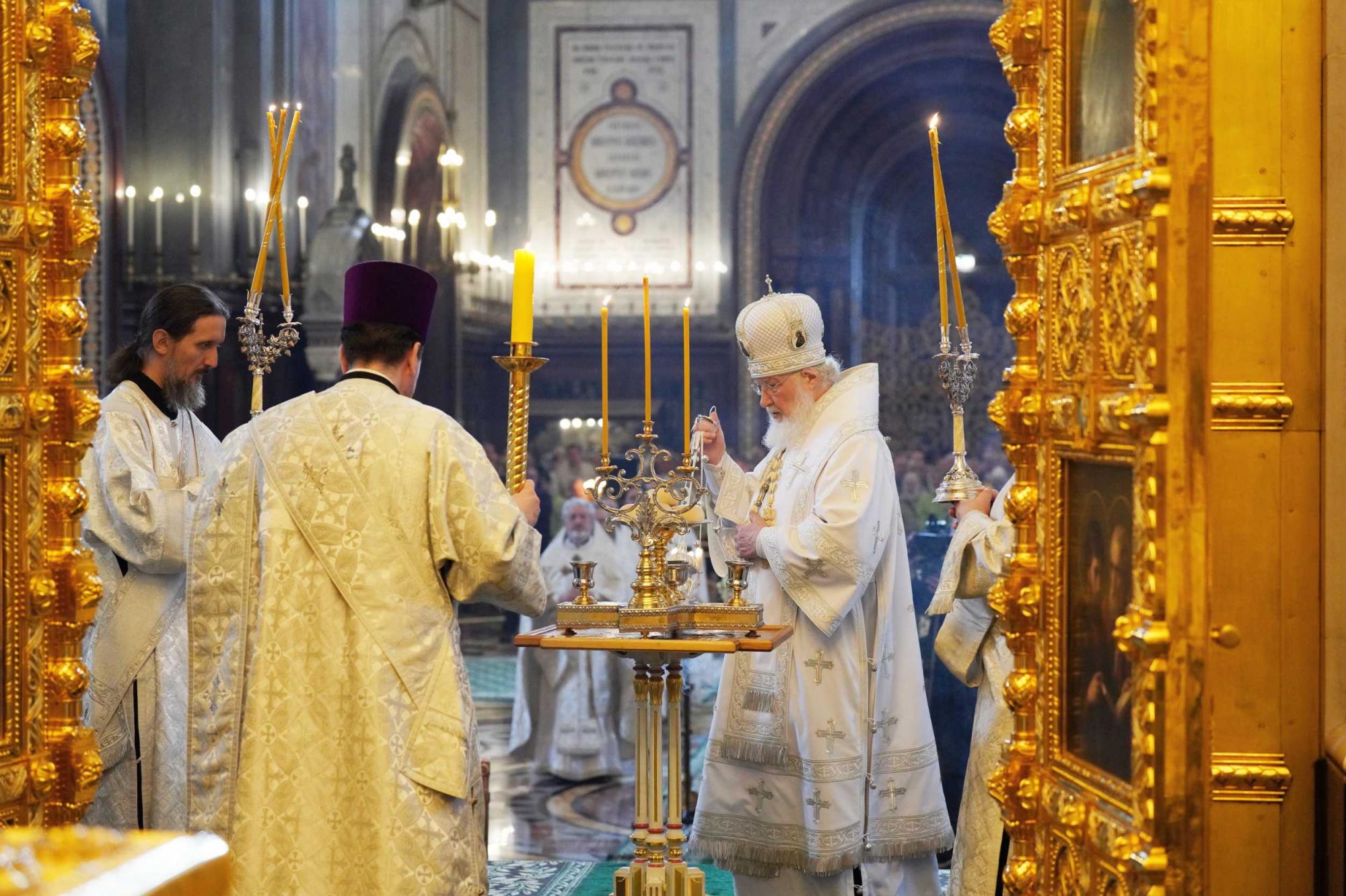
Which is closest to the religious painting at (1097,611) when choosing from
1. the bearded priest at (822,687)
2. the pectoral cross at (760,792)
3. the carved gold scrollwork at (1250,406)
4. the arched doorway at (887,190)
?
the carved gold scrollwork at (1250,406)

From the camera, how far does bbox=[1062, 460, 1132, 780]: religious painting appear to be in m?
2.66

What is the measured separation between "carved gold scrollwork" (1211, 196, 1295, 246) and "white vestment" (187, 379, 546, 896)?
5.10ft

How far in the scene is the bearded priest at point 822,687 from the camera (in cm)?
453

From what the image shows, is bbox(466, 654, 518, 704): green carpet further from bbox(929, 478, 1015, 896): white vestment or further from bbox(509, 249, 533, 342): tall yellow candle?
bbox(509, 249, 533, 342): tall yellow candle

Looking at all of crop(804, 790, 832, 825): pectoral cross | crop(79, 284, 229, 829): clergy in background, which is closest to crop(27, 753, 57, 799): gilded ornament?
crop(79, 284, 229, 829): clergy in background

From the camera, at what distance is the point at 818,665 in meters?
4.62

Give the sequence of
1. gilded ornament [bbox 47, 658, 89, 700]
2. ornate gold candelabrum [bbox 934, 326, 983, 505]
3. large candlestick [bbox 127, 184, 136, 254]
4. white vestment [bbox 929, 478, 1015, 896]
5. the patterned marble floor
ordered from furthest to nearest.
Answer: large candlestick [bbox 127, 184, 136, 254] → the patterned marble floor → ornate gold candelabrum [bbox 934, 326, 983, 505] → white vestment [bbox 929, 478, 1015, 896] → gilded ornament [bbox 47, 658, 89, 700]

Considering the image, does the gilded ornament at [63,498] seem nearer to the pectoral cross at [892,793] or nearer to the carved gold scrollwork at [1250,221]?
the carved gold scrollwork at [1250,221]

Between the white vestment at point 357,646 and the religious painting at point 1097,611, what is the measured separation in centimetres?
120

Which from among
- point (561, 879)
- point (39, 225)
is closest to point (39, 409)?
point (39, 225)

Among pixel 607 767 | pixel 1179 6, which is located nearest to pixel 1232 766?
pixel 1179 6

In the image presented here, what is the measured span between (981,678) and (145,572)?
7.25ft

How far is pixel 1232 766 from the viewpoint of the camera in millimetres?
2764

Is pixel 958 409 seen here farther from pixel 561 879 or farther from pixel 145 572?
pixel 561 879
